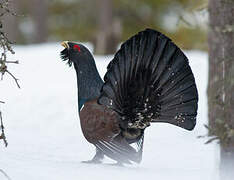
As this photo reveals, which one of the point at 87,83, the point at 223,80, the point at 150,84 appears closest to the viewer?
the point at 223,80

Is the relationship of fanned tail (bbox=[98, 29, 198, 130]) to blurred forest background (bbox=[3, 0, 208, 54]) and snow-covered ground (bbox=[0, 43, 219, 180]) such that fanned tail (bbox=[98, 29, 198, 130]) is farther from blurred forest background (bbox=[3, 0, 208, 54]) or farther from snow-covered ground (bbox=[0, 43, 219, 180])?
blurred forest background (bbox=[3, 0, 208, 54])

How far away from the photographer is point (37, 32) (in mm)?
23406

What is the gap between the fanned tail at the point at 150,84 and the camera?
18.5 ft

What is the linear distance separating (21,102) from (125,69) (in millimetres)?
5443

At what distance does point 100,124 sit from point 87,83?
0.53 metres

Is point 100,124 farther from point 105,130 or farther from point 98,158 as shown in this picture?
point 98,158

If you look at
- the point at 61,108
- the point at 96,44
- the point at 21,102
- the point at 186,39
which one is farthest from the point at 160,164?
the point at 186,39

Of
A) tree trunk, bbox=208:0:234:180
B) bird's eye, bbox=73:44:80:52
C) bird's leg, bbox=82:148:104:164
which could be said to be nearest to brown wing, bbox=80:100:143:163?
bird's leg, bbox=82:148:104:164

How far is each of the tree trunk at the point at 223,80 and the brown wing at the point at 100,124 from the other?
1029 mm

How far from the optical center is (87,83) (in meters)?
6.16

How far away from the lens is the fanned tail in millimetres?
5637

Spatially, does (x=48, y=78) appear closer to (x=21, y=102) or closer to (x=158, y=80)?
(x=21, y=102)

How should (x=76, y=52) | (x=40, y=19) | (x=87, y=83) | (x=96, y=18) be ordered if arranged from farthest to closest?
(x=96, y=18)
(x=40, y=19)
(x=76, y=52)
(x=87, y=83)

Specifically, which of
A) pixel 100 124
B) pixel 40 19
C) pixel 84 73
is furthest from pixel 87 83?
pixel 40 19
